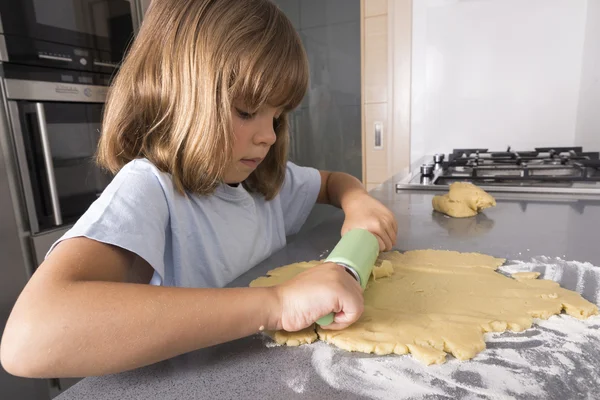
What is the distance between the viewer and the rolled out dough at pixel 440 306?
0.40 m

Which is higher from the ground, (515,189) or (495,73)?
(495,73)

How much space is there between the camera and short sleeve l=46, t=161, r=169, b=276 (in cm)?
44

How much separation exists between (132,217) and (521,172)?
1.12 metres

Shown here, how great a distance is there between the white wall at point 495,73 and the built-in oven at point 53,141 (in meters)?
1.26

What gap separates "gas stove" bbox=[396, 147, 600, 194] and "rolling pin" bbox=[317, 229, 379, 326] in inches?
27.0

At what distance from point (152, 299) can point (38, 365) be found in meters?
0.10

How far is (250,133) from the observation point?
61 centimetres

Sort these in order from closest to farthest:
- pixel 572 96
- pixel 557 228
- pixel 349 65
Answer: pixel 557 228
pixel 572 96
pixel 349 65

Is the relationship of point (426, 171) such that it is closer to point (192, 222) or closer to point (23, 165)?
point (192, 222)

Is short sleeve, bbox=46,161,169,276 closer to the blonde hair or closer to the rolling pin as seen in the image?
the blonde hair

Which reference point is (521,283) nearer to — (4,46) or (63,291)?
(63,291)

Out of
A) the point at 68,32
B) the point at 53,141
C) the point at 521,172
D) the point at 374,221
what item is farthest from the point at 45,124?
the point at 521,172

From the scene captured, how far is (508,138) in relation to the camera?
1.61 meters

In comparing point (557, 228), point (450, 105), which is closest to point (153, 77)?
point (557, 228)
